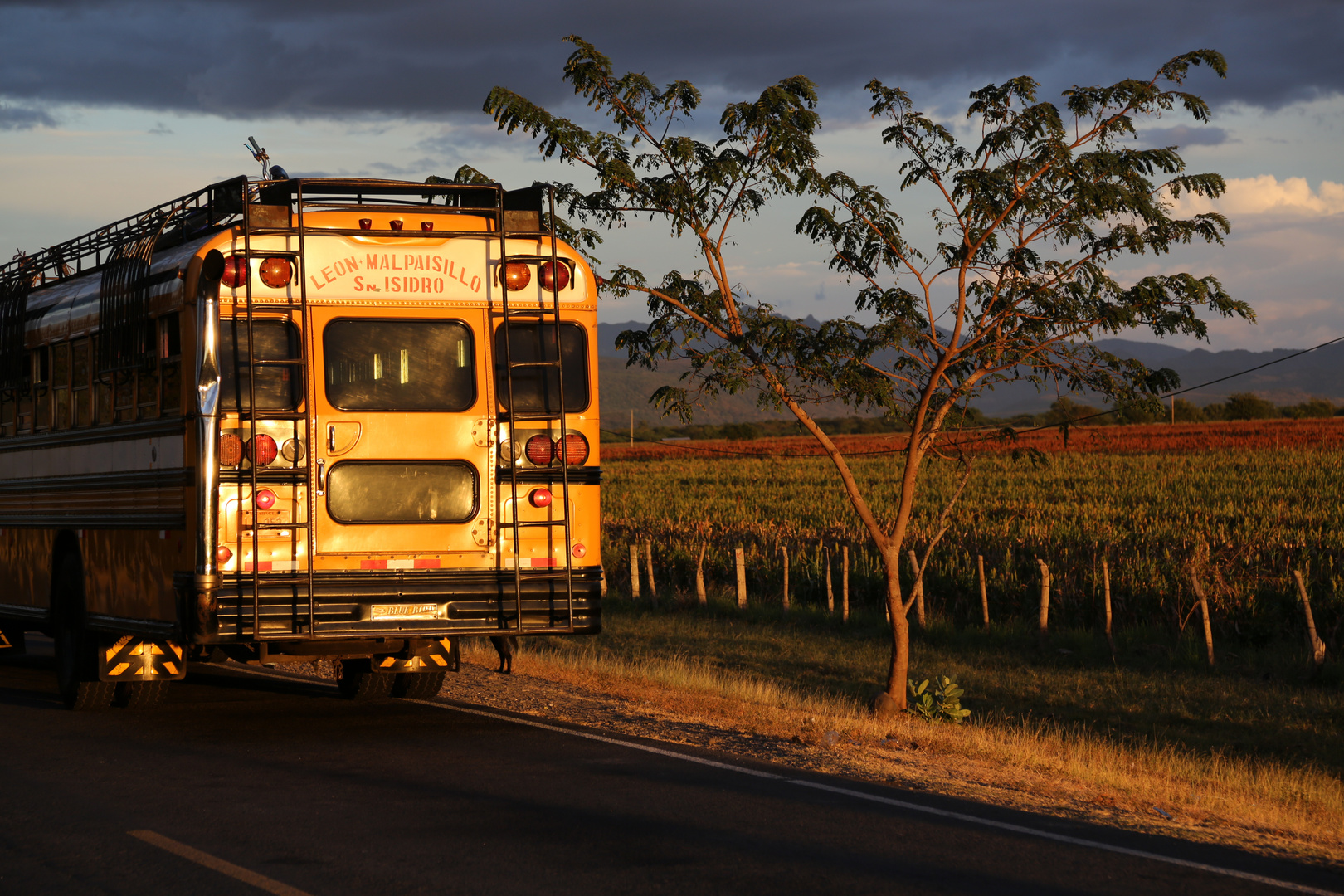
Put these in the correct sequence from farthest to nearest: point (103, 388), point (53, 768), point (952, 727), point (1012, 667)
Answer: point (1012, 667) → point (952, 727) → point (103, 388) → point (53, 768)

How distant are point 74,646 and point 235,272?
402cm

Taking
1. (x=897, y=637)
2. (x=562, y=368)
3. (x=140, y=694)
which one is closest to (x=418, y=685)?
(x=140, y=694)

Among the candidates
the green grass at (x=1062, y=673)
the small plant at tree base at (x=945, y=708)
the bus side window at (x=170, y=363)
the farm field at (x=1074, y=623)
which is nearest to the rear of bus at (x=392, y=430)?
the bus side window at (x=170, y=363)

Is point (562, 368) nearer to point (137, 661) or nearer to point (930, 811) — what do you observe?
point (930, 811)

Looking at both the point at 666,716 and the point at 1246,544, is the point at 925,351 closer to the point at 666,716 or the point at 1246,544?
the point at 666,716

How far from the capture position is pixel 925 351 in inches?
515

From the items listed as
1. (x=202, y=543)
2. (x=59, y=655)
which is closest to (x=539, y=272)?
(x=202, y=543)

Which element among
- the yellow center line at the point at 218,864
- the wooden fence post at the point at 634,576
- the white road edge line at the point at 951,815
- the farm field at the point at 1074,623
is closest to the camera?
the yellow center line at the point at 218,864

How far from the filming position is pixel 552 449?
32.2 ft

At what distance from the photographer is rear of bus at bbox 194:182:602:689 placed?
29.9 ft

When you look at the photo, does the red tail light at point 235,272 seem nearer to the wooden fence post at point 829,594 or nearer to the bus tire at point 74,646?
the bus tire at point 74,646

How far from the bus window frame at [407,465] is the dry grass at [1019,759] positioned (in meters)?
2.23

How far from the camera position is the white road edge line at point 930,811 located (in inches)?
246

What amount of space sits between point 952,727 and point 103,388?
292 inches
